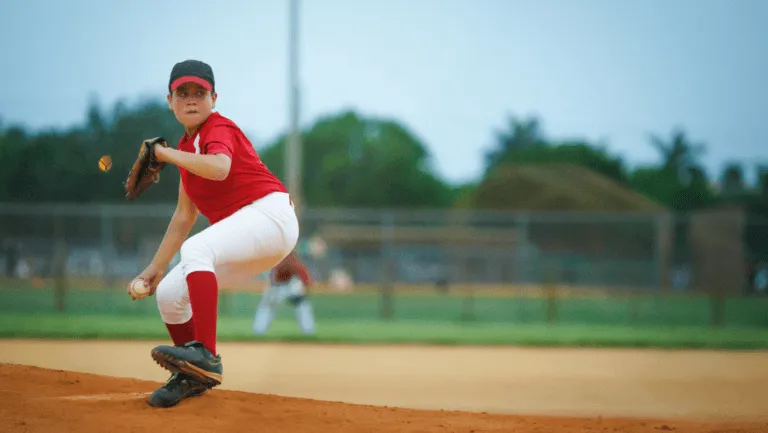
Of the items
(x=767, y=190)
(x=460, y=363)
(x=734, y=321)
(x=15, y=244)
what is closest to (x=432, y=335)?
(x=460, y=363)

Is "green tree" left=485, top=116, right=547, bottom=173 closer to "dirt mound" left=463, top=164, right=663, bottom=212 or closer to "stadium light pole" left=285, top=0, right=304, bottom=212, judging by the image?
"dirt mound" left=463, top=164, right=663, bottom=212

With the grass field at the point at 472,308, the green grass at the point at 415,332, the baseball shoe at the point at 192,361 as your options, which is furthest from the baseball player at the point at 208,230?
the grass field at the point at 472,308

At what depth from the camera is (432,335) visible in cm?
1315

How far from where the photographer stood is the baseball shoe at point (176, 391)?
4.17m

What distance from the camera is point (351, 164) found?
5850 centimetres

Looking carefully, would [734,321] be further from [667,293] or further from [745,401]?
[745,401]

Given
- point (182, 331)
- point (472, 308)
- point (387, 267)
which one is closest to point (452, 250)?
point (472, 308)

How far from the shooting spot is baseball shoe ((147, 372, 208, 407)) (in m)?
4.17

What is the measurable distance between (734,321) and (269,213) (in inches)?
645

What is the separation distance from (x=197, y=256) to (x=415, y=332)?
32.3ft

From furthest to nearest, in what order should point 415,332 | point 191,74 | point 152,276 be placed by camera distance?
point 415,332 < point 152,276 < point 191,74

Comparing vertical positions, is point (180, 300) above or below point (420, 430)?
above

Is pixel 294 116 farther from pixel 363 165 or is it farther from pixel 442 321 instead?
pixel 363 165

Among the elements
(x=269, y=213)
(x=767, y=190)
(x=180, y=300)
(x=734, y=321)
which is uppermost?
(x=767, y=190)
